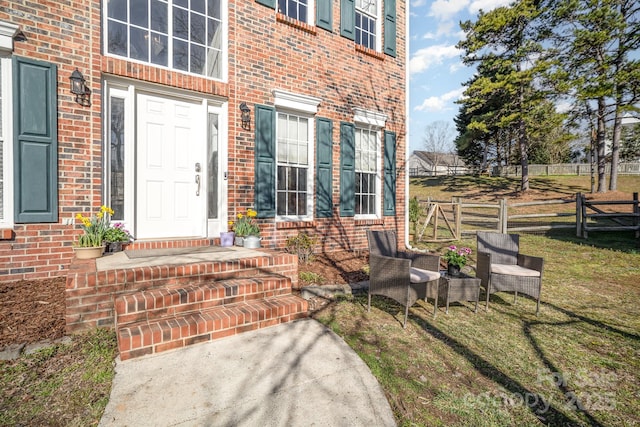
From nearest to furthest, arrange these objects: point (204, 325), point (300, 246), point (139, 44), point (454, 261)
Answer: point (204, 325), point (454, 261), point (139, 44), point (300, 246)

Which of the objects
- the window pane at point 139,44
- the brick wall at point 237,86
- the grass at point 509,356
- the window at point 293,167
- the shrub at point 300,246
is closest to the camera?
the grass at point 509,356

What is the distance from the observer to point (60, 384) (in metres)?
2.24

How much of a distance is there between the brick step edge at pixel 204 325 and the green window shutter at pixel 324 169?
3027mm

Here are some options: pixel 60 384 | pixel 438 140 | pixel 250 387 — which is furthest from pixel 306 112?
pixel 438 140

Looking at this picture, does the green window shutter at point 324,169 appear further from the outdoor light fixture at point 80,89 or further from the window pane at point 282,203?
the outdoor light fixture at point 80,89

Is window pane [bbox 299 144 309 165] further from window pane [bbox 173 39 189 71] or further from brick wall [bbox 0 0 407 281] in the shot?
window pane [bbox 173 39 189 71]

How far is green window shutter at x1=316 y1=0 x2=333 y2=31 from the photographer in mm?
6277

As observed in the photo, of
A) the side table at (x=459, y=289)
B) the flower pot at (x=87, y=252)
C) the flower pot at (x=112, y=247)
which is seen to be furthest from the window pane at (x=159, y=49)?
the side table at (x=459, y=289)

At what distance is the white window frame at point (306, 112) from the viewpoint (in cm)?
580

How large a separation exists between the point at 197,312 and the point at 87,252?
1742mm

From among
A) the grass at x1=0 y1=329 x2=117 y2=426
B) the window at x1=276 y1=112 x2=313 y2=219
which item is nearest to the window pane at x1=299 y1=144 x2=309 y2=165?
the window at x1=276 y1=112 x2=313 y2=219

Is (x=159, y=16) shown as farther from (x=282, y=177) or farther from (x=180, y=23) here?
(x=282, y=177)

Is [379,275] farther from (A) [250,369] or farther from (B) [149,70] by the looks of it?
(B) [149,70]

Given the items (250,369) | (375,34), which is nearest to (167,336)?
(250,369)
